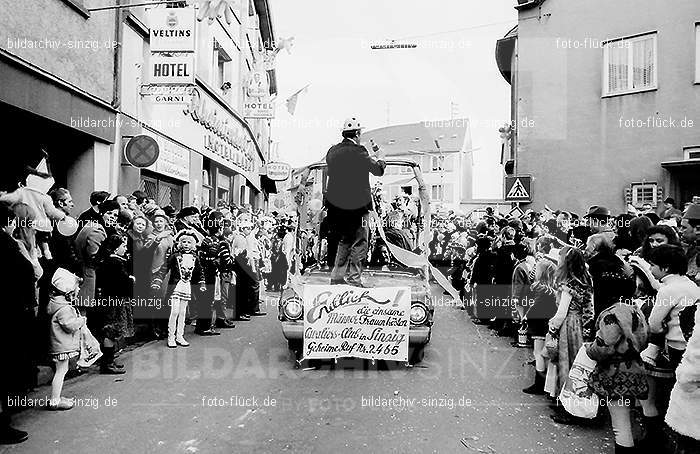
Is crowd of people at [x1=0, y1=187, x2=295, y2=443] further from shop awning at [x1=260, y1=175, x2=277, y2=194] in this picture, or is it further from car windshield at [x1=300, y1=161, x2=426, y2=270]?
shop awning at [x1=260, y1=175, x2=277, y2=194]

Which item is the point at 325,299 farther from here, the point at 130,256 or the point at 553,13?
the point at 553,13

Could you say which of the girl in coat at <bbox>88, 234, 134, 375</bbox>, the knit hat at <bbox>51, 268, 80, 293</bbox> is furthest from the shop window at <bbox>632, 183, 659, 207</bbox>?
the knit hat at <bbox>51, 268, 80, 293</bbox>

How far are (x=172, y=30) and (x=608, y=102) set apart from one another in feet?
39.0

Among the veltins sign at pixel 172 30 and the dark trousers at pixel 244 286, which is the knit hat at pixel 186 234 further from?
the veltins sign at pixel 172 30

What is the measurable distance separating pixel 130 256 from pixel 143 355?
4.39 ft

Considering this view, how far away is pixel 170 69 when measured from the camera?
12.1 metres

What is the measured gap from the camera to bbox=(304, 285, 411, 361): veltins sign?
6.75m

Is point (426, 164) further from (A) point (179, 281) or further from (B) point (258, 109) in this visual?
(A) point (179, 281)

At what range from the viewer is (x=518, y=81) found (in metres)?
18.6

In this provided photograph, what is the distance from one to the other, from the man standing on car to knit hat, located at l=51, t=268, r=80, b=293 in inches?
113

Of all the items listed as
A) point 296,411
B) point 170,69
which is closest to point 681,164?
point 170,69

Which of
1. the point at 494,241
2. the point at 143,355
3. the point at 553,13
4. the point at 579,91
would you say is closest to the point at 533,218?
the point at 494,241

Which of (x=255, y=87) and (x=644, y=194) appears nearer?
(x=644, y=194)

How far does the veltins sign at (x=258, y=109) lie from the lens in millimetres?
22625
